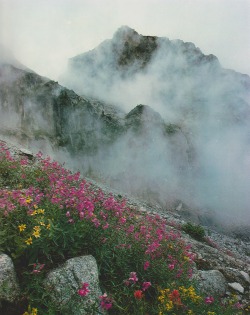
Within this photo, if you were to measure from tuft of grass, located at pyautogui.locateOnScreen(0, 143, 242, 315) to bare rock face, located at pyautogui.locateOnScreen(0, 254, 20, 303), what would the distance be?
5.4 inches

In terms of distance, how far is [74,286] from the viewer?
459 cm

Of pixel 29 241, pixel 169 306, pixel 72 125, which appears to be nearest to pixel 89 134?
pixel 72 125

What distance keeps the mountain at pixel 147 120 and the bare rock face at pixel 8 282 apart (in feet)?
103

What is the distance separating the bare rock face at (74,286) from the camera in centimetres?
415

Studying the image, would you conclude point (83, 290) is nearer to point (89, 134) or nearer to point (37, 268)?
point (37, 268)

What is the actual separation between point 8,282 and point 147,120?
53.2m

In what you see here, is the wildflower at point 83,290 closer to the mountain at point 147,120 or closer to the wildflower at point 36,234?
the wildflower at point 36,234

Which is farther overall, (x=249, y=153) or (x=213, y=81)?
(x=213, y=81)

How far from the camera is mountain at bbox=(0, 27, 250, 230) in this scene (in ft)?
140

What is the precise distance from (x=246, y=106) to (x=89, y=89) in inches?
1910

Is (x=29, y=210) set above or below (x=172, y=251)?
above

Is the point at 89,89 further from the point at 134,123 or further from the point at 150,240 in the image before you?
the point at 150,240

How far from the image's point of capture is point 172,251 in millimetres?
7121

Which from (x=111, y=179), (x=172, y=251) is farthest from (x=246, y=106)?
(x=172, y=251)
